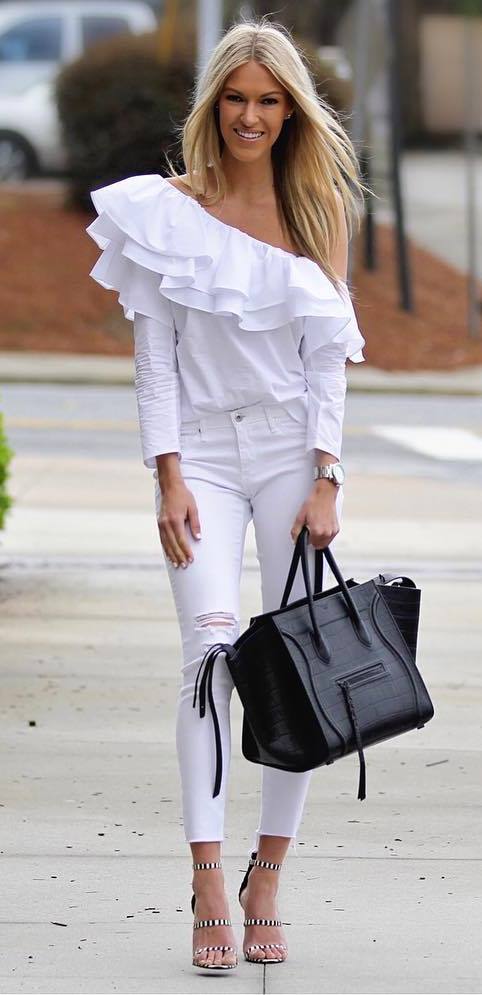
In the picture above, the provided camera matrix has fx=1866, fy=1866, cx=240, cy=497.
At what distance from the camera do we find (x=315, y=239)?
3.88 metres

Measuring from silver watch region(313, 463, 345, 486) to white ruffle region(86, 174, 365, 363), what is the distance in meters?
0.26

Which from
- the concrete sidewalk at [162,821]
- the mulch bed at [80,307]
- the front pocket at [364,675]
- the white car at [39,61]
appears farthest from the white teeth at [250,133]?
the white car at [39,61]

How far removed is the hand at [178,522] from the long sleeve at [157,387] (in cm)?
9

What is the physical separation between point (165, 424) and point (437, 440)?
9.77 m

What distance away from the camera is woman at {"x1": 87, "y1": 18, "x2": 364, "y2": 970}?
375 centimetres

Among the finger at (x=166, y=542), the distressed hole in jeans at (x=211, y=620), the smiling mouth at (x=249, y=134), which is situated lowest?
the distressed hole in jeans at (x=211, y=620)

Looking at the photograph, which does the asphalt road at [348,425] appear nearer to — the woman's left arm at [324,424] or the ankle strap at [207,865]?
the woman's left arm at [324,424]

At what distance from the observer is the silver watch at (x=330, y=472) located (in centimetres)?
381

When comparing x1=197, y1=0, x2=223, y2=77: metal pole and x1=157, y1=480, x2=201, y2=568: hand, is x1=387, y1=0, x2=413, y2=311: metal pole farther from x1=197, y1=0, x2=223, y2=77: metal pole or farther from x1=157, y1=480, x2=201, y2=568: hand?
x1=157, y1=480, x2=201, y2=568: hand

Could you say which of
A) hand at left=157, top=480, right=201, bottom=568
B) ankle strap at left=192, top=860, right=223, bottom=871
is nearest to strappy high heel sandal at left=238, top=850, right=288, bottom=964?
ankle strap at left=192, top=860, right=223, bottom=871

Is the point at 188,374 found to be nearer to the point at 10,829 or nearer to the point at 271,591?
the point at 271,591

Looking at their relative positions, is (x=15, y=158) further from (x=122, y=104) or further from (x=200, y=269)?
(x=200, y=269)

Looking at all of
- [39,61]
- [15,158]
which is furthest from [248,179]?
[39,61]

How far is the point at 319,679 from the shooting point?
365 cm
